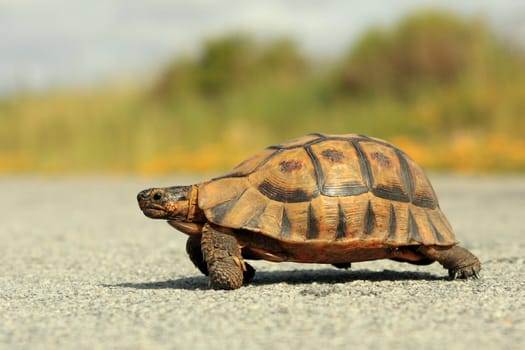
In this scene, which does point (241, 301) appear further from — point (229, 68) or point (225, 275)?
point (229, 68)

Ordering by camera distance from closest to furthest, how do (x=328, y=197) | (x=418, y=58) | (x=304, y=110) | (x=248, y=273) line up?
(x=328, y=197)
(x=248, y=273)
(x=418, y=58)
(x=304, y=110)

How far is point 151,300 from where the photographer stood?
430cm

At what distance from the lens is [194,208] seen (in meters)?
4.85

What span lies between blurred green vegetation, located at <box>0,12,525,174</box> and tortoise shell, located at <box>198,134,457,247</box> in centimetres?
1248

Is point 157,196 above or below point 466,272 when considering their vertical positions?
above

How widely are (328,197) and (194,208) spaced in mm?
851

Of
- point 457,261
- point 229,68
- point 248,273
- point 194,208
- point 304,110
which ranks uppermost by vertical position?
point 229,68

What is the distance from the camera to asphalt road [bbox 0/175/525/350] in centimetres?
334

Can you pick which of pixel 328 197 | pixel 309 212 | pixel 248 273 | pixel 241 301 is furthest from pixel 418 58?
pixel 241 301

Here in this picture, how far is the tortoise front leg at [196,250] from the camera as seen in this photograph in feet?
16.5

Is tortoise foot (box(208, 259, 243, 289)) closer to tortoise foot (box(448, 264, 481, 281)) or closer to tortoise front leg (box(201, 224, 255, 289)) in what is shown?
tortoise front leg (box(201, 224, 255, 289))

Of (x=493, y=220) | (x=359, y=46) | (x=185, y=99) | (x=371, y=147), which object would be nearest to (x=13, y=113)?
(x=185, y=99)

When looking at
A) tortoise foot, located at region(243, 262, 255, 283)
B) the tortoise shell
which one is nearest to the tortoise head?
the tortoise shell

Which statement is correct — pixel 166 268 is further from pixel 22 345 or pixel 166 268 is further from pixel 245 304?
pixel 22 345
